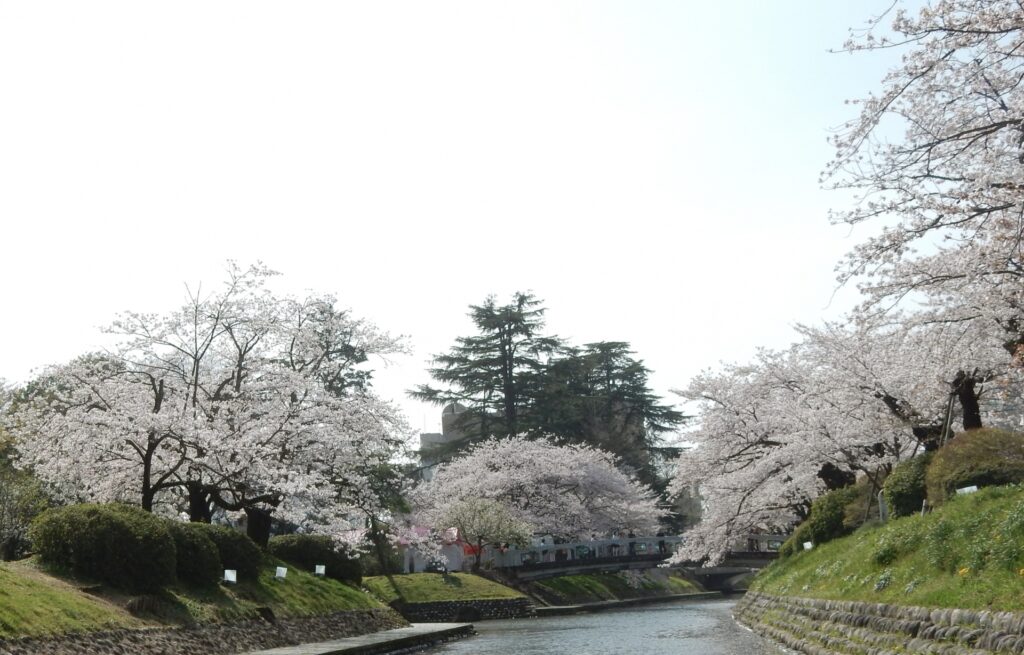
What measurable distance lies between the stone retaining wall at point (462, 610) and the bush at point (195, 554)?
17.5 meters

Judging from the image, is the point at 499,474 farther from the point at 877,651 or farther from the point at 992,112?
the point at 992,112

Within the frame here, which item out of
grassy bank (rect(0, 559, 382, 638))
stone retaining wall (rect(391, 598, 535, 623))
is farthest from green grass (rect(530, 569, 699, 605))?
grassy bank (rect(0, 559, 382, 638))

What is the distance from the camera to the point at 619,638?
85.0ft

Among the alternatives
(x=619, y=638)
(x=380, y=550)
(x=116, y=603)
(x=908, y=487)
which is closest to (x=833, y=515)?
(x=908, y=487)

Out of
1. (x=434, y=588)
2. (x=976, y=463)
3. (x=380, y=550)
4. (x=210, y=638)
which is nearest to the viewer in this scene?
(x=976, y=463)

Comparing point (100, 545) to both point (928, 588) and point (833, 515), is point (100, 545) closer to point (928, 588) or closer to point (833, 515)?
point (928, 588)

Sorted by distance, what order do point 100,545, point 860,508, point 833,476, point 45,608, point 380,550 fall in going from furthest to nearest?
point 380,550, point 833,476, point 860,508, point 100,545, point 45,608

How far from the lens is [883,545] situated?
16.9 metres

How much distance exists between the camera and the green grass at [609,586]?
1972 inches

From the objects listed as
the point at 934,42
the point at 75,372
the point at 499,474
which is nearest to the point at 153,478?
the point at 75,372

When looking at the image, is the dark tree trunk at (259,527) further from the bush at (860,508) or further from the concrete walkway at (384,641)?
the bush at (860,508)

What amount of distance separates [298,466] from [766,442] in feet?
53.2

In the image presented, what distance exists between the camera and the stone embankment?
1031 centimetres

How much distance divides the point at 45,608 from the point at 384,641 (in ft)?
32.0
